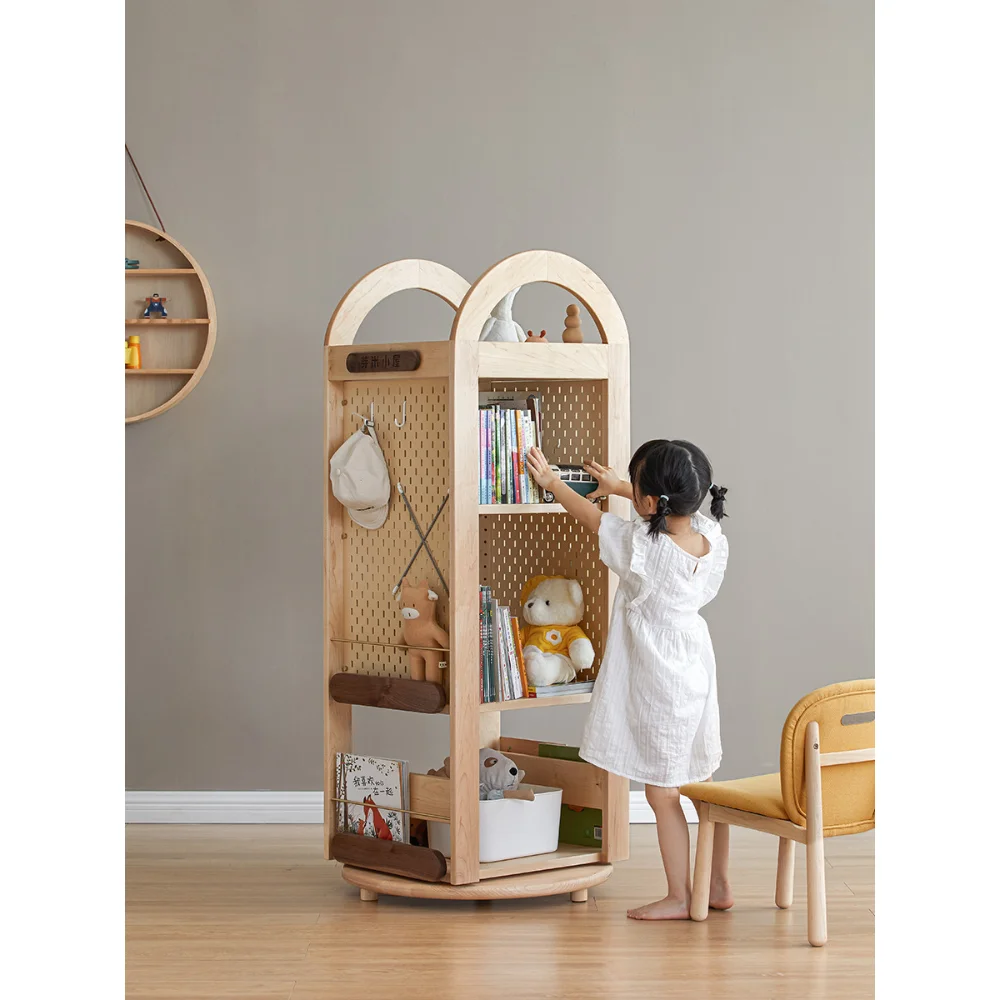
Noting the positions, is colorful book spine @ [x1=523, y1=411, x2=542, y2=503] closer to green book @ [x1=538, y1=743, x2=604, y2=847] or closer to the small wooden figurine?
the small wooden figurine

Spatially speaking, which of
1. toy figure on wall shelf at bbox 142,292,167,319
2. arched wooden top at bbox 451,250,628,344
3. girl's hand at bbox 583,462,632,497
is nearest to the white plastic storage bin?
girl's hand at bbox 583,462,632,497

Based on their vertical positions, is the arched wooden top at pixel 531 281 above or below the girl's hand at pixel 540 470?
above

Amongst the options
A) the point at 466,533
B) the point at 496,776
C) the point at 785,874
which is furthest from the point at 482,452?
the point at 785,874

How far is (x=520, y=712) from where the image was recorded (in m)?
3.87

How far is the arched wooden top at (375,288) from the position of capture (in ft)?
10.7

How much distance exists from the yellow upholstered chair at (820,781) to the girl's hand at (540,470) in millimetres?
854

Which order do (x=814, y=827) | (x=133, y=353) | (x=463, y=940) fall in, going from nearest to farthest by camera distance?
(x=814, y=827)
(x=463, y=940)
(x=133, y=353)

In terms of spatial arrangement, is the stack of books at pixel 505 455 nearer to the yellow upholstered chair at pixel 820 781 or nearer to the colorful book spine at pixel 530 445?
the colorful book spine at pixel 530 445

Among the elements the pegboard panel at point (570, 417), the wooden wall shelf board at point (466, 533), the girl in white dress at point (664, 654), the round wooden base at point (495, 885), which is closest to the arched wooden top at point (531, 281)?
the wooden wall shelf board at point (466, 533)

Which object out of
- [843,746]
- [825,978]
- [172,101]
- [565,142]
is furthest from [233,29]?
[825,978]

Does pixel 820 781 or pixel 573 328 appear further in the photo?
pixel 573 328

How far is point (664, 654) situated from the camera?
2951 millimetres

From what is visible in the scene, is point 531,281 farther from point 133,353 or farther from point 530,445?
point 133,353

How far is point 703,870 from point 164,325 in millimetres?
2367
